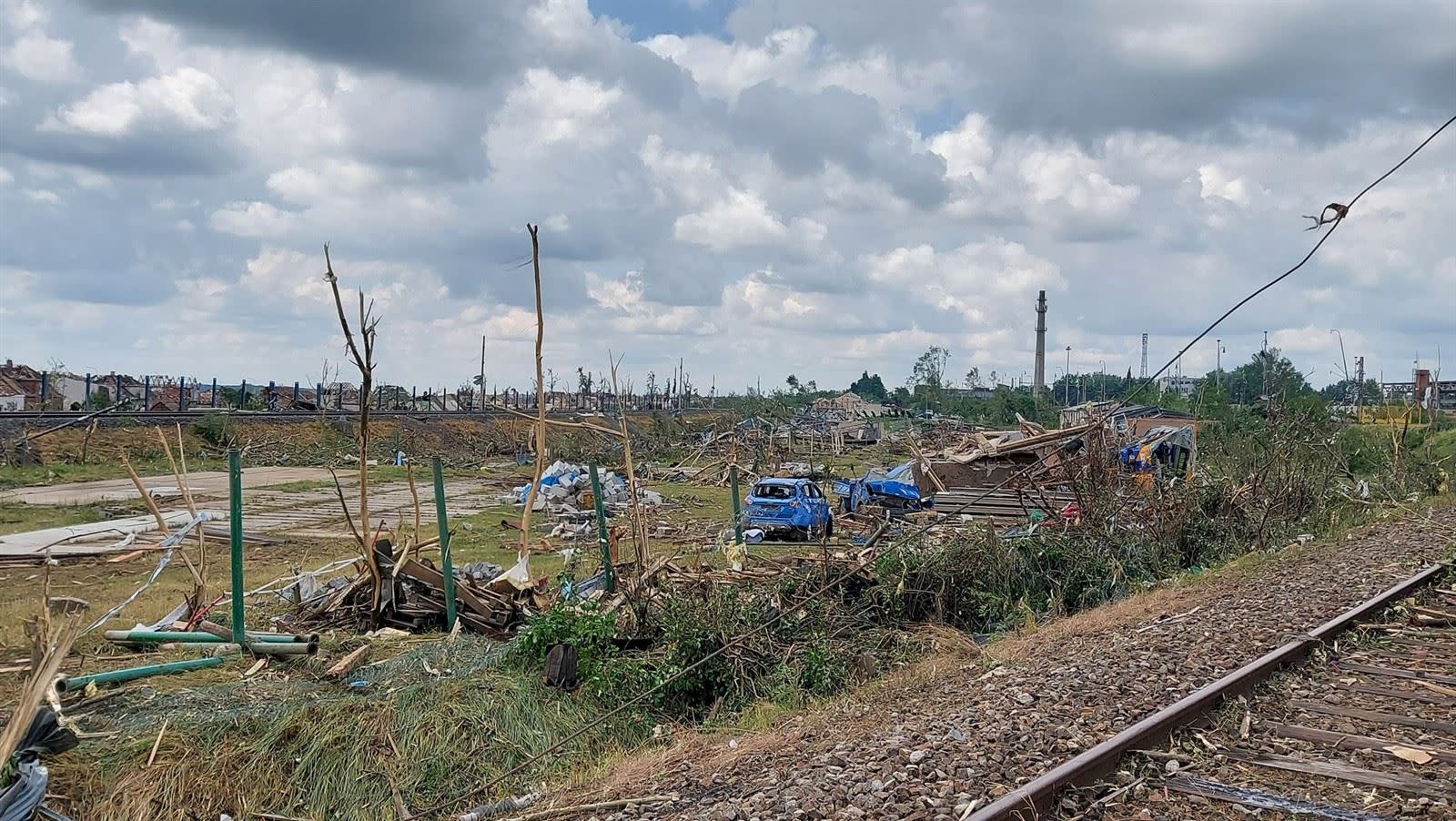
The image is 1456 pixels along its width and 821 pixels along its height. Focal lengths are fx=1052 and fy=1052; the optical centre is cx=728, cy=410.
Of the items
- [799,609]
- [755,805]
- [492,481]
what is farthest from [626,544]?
[492,481]

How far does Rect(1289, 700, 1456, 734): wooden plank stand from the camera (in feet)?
22.1

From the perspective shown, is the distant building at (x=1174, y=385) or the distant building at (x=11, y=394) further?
the distant building at (x=1174, y=385)

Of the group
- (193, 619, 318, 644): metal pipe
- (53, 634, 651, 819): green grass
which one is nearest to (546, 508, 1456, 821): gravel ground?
(53, 634, 651, 819): green grass

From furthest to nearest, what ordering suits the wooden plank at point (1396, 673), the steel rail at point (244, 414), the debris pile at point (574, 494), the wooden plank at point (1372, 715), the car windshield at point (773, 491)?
1. the steel rail at point (244, 414)
2. the debris pile at point (574, 494)
3. the car windshield at point (773, 491)
4. the wooden plank at point (1396, 673)
5. the wooden plank at point (1372, 715)

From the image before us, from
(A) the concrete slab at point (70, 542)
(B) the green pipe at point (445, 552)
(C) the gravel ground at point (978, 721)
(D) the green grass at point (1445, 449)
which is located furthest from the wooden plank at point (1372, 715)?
(D) the green grass at point (1445, 449)

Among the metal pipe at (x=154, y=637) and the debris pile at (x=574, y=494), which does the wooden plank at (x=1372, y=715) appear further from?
the debris pile at (x=574, y=494)

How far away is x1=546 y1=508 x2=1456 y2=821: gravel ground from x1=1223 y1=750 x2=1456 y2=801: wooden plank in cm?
82

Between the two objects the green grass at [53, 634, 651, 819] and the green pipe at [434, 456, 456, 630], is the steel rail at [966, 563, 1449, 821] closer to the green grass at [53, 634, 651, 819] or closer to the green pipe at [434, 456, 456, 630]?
the green grass at [53, 634, 651, 819]

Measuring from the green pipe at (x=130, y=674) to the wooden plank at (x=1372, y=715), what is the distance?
28.1 ft

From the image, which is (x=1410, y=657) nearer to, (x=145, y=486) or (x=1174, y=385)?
(x=145, y=486)

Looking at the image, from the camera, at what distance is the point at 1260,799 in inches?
216

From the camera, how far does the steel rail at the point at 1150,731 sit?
17.4 ft

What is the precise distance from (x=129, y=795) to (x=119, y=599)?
799 cm

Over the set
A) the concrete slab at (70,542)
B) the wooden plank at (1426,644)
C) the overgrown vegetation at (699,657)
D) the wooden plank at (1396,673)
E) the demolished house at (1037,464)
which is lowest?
the concrete slab at (70,542)
